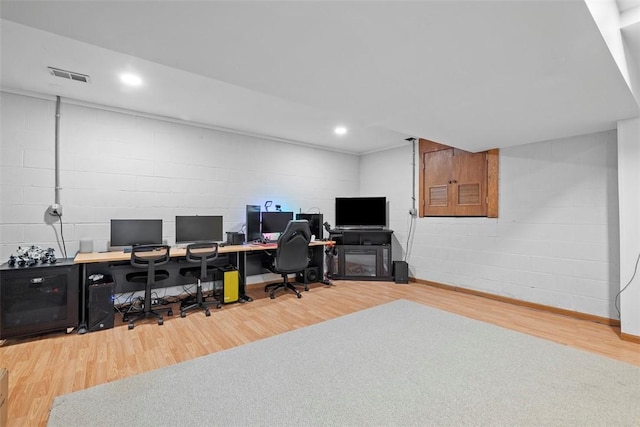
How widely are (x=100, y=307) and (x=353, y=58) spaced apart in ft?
11.3

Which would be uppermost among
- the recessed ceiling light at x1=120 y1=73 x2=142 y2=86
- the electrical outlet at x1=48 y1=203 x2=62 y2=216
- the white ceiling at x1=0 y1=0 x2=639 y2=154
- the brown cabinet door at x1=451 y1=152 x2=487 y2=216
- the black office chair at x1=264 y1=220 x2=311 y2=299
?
the recessed ceiling light at x1=120 y1=73 x2=142 y2=86

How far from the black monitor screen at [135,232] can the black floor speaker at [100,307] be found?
683 millimetres

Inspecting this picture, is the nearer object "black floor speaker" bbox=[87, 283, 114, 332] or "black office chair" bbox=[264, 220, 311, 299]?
"black floor speaker" bbox=[87, 283, 114, 332]

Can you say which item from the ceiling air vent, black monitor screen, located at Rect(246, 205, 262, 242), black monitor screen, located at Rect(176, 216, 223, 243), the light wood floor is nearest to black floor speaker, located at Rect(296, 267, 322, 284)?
the light wood floor

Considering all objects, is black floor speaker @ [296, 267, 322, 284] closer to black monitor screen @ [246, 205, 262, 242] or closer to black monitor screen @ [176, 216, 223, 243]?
black monitor screen @ [246, 205, 262, 242]

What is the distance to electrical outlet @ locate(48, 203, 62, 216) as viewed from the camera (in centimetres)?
340

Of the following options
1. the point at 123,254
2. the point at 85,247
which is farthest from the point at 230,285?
the point at 85,247

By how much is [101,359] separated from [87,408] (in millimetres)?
756

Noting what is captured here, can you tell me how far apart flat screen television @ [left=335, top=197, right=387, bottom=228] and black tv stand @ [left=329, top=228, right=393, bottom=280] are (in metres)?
0.16

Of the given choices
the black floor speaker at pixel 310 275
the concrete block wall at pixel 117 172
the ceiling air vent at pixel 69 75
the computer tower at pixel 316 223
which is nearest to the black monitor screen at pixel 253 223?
the concrete block wall at pixel 117 172

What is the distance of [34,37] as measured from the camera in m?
2.29

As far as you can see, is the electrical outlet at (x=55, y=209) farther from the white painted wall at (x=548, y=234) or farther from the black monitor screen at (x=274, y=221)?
the white painted wall at (x=548, y=234)

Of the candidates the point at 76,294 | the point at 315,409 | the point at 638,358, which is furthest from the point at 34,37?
the point at 638,358

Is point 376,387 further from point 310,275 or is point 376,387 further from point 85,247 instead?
point 85,247
